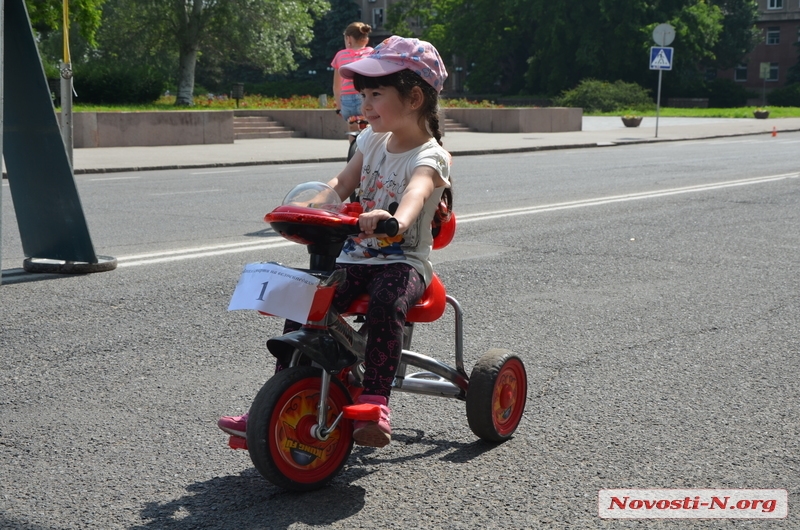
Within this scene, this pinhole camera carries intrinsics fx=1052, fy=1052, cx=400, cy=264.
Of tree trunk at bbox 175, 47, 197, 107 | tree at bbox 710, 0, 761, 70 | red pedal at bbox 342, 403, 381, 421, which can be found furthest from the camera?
tree at bbox 710, 0, 761, 70

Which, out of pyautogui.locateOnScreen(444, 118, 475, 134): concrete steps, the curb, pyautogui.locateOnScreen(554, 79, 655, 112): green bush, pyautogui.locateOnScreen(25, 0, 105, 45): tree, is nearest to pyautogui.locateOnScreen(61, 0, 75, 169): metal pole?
the curb

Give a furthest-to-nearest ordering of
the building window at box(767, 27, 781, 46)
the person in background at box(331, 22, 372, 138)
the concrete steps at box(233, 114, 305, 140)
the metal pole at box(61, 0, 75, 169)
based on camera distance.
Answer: the building window at box(767, 27, 781, 46) < the concrete steps at box(233, 114, 305, 140) < the person in background at box(331, 22, 372, 138) < the metal pole at box(61, 0, 75, 169)

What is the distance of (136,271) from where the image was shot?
7508 mm

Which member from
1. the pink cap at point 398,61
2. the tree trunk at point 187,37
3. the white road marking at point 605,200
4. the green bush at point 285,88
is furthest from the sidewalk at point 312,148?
the green bush at point 285,88

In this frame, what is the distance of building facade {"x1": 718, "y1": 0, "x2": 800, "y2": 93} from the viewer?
281 feet

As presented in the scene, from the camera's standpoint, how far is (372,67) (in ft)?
11.2

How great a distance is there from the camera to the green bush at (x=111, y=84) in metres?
33.1

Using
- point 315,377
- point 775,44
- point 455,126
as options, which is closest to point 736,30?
point 775,44

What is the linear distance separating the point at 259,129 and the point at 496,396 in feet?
87.6

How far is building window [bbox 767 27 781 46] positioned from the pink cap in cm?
9025

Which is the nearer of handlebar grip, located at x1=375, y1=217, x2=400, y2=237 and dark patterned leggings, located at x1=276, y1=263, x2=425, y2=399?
handlebar grip, located at x1=375, y1=217, x2=400, y2=237

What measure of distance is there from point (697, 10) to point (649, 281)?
201ft

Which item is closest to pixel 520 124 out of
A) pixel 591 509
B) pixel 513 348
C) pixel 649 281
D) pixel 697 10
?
pixel 649 281

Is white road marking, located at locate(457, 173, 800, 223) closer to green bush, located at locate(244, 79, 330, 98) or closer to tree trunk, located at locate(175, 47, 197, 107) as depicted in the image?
tree trunk, located at locate(175, 47, 197, 107)
